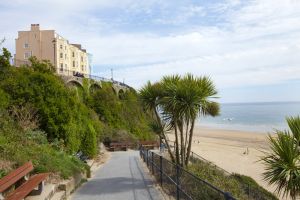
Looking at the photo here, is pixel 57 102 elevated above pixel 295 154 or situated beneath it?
elevated above

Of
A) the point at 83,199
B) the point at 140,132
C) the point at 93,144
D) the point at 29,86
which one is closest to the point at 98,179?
the point at 83,199

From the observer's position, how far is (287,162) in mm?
9359

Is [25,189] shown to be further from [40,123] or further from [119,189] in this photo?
[40,123]

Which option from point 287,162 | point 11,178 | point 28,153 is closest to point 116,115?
point 28,153

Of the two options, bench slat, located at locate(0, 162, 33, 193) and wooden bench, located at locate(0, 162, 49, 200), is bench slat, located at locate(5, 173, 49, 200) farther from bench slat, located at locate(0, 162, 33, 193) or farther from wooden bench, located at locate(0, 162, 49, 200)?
bench slat, located at locate(0, 162, 33, 193)

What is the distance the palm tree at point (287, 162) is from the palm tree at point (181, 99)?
13.9 feet

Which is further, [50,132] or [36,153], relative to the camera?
[50,132]

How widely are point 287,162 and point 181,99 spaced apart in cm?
515

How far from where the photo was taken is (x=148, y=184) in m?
13.3

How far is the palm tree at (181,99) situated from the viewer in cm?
1374

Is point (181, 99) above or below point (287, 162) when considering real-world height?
above

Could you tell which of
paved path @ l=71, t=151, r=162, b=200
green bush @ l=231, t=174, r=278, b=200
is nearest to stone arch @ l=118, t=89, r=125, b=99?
green bush @ l=231, t=174, r=278, b=200

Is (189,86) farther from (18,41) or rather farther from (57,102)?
(18,41)

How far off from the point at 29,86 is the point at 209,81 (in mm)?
9464
